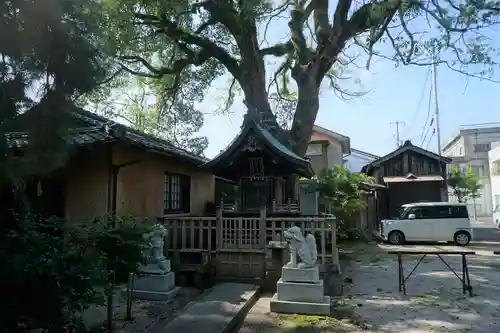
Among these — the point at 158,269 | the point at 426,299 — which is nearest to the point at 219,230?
the point at 158,269

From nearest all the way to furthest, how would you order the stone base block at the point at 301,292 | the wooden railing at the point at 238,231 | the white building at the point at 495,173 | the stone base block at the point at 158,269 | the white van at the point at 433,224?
the stone base block at the point at 301,292 → the stone base block at the point at 158,269 → the wooden railing at the point at 238,231 → the white van at the point at 433,224 → the white building at the point at 495,173

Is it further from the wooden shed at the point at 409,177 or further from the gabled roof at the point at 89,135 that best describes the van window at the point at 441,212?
the gabled roof at the point at 89,135

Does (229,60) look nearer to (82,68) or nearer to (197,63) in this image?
(197,63)

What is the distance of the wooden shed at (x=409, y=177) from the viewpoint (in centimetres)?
2205

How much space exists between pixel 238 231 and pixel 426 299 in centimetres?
412

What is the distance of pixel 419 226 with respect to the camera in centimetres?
1708

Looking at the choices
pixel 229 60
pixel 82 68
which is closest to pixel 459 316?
pixel 82 68

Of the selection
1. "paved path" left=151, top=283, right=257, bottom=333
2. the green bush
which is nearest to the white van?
"paved path" left=151, top=283, right=257, bottom=333

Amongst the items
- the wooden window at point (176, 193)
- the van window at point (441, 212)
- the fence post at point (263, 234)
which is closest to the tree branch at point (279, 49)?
the wooden window at point (176, 193)

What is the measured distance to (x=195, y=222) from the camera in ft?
30.5

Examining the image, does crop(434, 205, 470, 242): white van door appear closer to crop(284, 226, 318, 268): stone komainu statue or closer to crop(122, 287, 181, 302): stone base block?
crop(284, 226, 318, 268): stone komainu statue

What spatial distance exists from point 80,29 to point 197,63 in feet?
41.9

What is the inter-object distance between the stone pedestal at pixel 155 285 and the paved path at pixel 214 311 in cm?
74

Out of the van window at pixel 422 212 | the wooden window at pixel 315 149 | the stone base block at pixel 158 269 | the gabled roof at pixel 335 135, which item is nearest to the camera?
the stone base block at pixel 158 269
